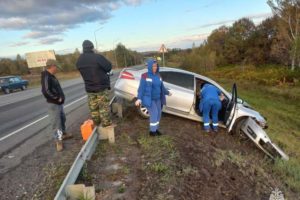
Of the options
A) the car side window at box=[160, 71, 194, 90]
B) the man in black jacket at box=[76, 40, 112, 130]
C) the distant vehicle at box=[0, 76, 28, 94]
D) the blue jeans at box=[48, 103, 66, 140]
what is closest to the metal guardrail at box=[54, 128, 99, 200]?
the man in black jacket at box=[76, 40, 112, 130]

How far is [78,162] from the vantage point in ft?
17.1

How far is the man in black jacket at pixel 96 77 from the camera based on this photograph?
693 centimetres

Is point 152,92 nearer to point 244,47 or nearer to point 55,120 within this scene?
point 55,120

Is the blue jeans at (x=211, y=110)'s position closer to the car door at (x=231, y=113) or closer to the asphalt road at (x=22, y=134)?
the car door at (x=231, y=113)

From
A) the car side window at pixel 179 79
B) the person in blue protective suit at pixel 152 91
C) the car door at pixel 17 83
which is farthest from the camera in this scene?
the car door at pixel 17 83

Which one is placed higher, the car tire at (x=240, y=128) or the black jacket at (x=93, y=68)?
the black jacket at (x=93, y=68)

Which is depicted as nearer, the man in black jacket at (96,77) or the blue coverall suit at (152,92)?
the man in black jacket at (96,77)

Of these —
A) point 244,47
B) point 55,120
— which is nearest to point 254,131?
point 55,120

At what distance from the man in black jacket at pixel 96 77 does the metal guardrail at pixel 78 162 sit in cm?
54

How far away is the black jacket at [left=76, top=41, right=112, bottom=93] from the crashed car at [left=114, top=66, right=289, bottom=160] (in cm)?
260

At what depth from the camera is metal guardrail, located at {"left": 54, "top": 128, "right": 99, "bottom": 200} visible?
426 centimetres

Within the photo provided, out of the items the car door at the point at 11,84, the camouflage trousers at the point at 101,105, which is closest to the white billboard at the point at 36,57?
the car door at the point at 11,84

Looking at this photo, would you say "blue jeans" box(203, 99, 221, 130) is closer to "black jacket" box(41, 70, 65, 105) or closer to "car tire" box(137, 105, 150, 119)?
"car tire" box(137, 105, 150, 119)

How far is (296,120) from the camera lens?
1711 cm
